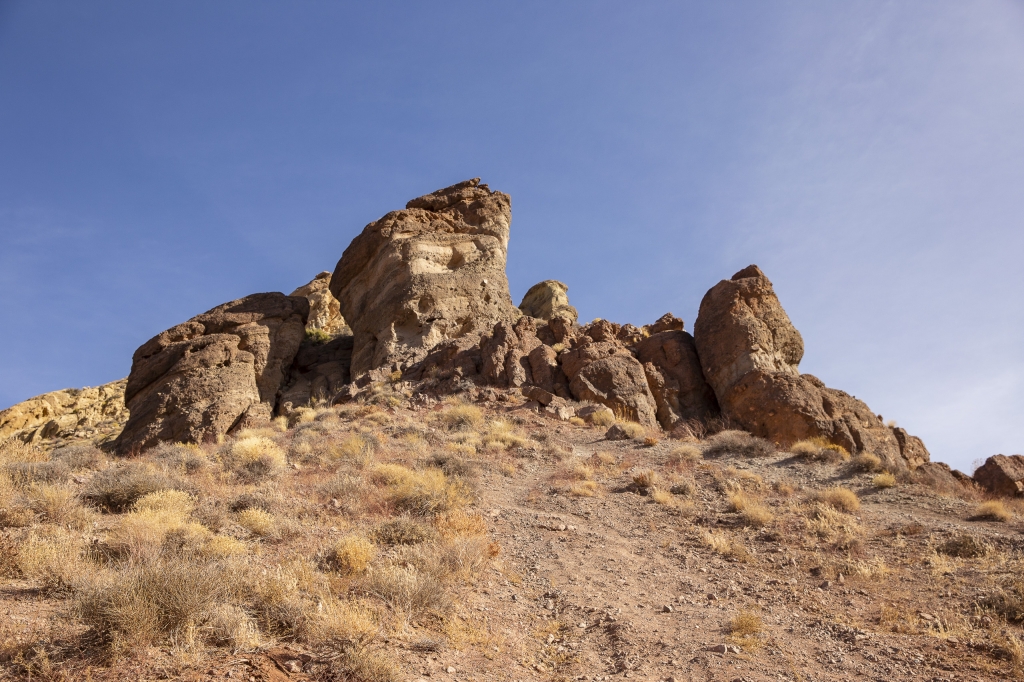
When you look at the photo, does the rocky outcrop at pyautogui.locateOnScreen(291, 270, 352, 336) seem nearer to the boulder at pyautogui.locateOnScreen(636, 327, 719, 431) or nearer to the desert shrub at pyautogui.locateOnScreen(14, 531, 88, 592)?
the boulder at pyautogui.locateOnScreen(636, 327, 719, 431)

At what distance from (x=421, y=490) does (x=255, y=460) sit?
11.1 feet

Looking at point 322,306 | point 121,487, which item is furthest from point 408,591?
point 322,306

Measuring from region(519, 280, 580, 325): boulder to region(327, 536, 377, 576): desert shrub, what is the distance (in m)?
33.5

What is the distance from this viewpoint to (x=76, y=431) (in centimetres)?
3019

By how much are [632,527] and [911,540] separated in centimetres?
419

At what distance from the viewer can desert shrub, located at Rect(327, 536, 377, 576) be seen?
25.3 feet

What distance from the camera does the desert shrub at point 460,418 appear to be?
16.7 metres

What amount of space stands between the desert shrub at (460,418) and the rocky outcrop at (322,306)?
30276 mm

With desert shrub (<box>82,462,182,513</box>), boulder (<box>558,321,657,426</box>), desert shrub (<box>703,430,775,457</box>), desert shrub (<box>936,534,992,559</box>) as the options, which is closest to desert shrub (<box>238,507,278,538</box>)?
desert shrub (<box>82,462,182,513</box>)

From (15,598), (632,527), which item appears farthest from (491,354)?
(15,598)

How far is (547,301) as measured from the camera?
1754 inches

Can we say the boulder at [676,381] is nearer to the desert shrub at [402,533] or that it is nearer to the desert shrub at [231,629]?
the desert shrub at [402,533]

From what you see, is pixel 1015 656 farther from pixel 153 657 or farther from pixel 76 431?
pixel 76 431

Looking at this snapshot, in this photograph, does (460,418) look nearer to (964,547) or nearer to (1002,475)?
(964,547)
